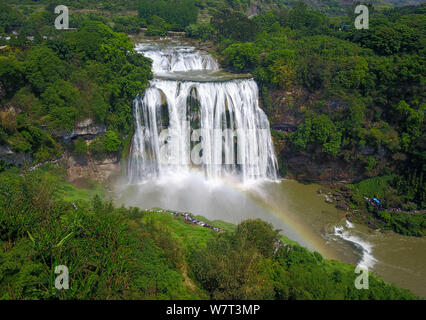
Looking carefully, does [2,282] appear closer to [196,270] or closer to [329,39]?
[196,270]

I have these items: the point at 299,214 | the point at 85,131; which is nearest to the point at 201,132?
the point at 85,131

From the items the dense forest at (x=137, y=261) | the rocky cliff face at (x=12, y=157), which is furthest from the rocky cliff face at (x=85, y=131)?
the dense forest at (x=137, y=261)

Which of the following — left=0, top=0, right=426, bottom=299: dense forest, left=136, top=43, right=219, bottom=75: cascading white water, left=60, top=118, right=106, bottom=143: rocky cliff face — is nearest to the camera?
left=0, top=0, right=426, bottom=299: dense forest

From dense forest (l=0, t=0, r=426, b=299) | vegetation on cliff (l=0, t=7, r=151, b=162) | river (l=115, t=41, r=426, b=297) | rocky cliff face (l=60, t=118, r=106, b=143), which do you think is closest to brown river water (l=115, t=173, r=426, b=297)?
river (l=115, t=41, r=426, b=297)

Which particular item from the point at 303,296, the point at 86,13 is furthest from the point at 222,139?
the point at 86,13

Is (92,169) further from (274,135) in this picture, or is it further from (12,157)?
(274,135)

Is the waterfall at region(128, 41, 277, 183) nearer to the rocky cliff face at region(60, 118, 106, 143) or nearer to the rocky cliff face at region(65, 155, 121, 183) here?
the rocky cliff face at region(65, 155, 121, 183)
